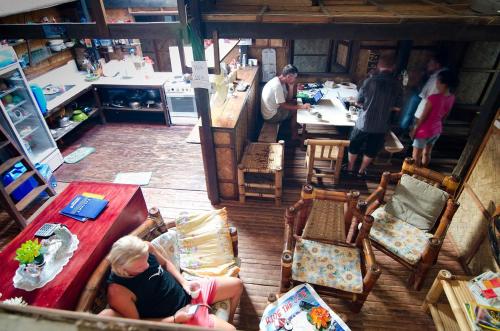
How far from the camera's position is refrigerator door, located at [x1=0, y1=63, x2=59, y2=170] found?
13.6 ft

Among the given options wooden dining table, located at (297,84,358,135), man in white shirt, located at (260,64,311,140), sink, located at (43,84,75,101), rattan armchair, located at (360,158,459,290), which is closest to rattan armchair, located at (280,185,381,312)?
rattan armchair, located at (360,158,459,290)

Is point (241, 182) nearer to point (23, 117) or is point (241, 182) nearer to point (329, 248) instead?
point (329, 248)

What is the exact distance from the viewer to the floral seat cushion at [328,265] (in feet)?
8.37

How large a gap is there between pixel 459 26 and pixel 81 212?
383 centimetres

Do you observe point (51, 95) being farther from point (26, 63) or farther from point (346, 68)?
point (346, 68)

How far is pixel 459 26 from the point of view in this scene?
2.60 meters

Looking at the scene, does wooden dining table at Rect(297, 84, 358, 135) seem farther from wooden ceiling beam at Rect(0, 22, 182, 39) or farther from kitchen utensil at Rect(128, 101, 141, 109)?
kitchen utensil at Rect(128, 101, 141, 109)

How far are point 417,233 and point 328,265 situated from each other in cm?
109

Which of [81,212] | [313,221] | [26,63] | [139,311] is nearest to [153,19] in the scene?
[26,63]

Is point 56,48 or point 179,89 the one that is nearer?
point 56,48

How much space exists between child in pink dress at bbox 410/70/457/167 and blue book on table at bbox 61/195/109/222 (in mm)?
3646

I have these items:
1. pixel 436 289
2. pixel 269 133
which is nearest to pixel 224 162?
pixel 269 133

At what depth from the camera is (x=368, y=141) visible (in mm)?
4227

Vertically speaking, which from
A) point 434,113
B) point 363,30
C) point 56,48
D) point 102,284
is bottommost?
point 102,284
